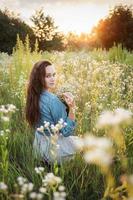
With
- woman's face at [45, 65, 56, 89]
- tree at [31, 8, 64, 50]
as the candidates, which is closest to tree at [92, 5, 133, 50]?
tree at [31, 8, 64, 50]

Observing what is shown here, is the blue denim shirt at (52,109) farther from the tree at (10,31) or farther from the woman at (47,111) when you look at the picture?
the tree at (10,31)

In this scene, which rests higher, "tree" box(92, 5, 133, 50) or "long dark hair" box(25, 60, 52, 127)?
"tree" box(92, 5, 133, 50)

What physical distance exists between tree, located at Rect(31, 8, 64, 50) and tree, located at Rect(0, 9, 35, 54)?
1.29 metres

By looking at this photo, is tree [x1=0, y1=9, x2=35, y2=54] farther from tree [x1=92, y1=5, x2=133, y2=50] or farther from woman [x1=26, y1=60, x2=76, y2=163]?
woman [x1=26, y1=60, x2=76, y2=163]

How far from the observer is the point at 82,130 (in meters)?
4.39

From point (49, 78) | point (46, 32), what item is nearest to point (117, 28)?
point (46, 32)

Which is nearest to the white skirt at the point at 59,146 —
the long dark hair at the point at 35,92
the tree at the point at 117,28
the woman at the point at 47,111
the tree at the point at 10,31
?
the woman at the point at 47,111

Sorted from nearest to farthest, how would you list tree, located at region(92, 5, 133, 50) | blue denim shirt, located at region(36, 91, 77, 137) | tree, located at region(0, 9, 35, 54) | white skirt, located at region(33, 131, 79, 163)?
white skirt, located at region(33, 131, 79, 163) → blue denim shirt, located at region(36, 91, 77, 137) → tree, located at region(0, 9, 35, 54) → tree, located at region(92, 5, 133, 50)

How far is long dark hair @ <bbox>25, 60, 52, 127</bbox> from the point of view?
167 inches

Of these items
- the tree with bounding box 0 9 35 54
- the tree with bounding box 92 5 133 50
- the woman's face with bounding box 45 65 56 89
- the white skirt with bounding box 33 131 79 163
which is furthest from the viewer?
the tree with bounding box 92 5 133 50

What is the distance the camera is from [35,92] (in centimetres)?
433

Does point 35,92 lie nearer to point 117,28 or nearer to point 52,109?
point 52,109

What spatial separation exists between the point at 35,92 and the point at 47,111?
239 millimetres

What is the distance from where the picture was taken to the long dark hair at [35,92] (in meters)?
4.23
